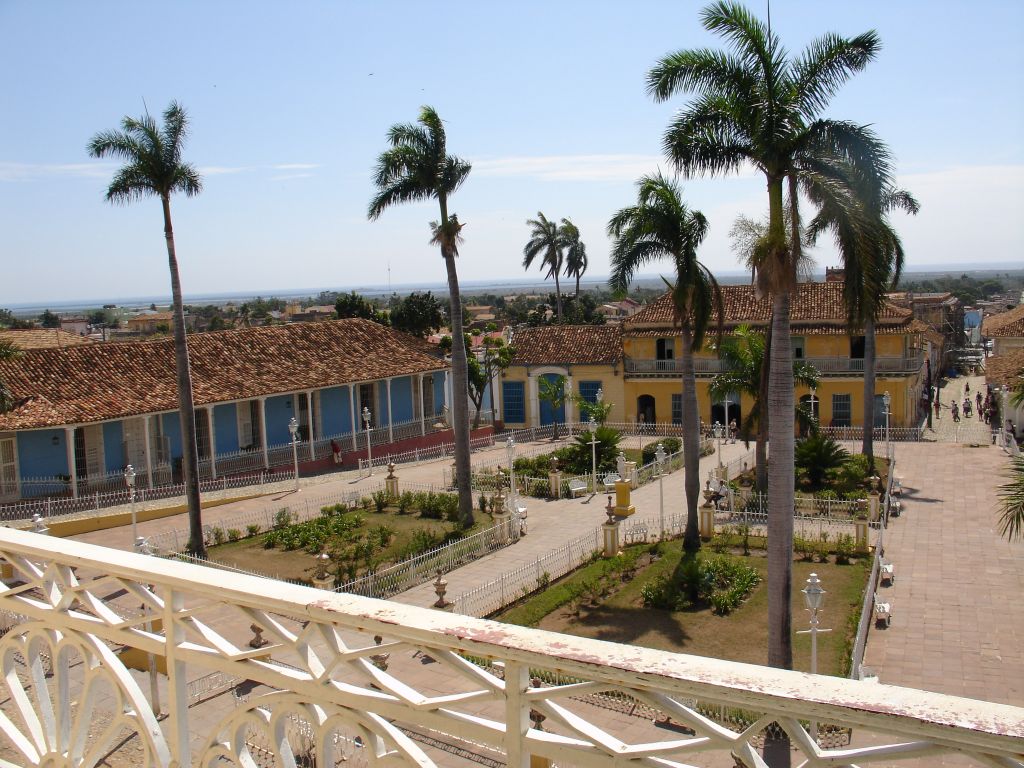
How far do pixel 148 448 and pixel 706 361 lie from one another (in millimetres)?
20878

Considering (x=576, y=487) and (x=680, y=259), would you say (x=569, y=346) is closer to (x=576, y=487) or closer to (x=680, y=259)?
(x=576, y=487)

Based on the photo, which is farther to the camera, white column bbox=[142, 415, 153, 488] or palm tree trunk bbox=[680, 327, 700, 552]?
white column bbox=[142, 415, 153, 488]

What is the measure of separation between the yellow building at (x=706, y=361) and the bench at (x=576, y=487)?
36.0ft

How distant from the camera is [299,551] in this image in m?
18.8

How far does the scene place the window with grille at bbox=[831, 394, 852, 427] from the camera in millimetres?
32656

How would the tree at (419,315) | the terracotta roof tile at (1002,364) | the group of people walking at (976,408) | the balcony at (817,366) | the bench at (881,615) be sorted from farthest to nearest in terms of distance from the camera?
the tree at (419,315) → the group of people walking at (976,408) → the terracotta roof tile at (1002,364) → the balcony at (817,366) → the bench at (881,615)

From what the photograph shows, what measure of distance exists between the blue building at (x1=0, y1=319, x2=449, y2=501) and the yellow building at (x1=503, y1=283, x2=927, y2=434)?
495 cm

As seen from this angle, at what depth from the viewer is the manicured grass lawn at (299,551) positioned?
56.9 feet

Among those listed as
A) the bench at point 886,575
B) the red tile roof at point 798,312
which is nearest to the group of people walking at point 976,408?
the red tile roof at point 798,312

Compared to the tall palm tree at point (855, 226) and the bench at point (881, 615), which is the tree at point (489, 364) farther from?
the tall palm tree at point (855, 226)

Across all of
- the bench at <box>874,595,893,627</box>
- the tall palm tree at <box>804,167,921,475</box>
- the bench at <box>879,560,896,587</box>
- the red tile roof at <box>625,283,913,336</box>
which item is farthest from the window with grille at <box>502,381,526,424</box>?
the tall palm tree at <box>804,167,921,475</box>

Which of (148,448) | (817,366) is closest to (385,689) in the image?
(148,448)

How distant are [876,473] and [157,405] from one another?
65.9 ft

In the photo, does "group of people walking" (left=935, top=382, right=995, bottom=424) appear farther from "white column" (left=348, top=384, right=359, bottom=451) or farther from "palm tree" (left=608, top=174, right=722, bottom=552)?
"white column" (left=348, top=384, right=359, bottom=451)
